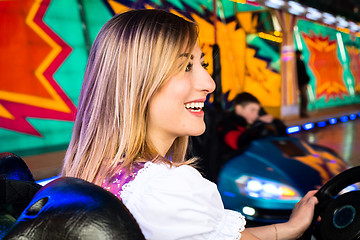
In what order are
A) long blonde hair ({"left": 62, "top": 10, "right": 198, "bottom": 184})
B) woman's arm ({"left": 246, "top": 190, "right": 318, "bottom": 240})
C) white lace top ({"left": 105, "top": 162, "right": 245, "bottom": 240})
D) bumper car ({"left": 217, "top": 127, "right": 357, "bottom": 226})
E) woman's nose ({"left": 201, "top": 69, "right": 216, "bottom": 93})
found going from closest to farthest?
white lace top ({"left": 105, "top": 162, "right": 245, "bottom": 240}), long blonde hair ({"left": 62, "top": 10, "right": 198, "bottom": 184}), woman's nose ({"left": 201, "top": 69, "right": 216, "bottom": 93}), woman's arm ({"left": 246, "top": 190, "right": 318, "bottom": 240}), bumper car ({"left": 217, "top": 127, "right": 357, "bottom": 226})

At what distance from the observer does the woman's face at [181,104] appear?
83cm

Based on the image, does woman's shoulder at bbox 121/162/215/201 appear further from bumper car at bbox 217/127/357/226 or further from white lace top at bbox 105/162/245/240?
bumper car at bbox 217/127/357/226

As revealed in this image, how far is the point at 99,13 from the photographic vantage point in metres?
5.44

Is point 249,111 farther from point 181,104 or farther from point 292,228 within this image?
point 181,104

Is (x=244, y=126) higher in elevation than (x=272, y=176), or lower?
higher

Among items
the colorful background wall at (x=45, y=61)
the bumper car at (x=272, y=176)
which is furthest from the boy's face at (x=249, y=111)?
the colorful background wall at (x=45, y=61)

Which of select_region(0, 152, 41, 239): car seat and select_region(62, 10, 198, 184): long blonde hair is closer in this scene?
select_region(0, 152, 41, 239): car seat

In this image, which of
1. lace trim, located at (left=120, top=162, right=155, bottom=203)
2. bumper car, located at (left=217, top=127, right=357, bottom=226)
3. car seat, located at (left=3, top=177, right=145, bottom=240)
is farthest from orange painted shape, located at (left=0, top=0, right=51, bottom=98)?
car seat, located at (left=3, top=177, right=145, bottom=240)

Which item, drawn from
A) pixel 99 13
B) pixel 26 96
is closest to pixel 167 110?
pixel 26 96

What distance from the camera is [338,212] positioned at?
1042 millimetres

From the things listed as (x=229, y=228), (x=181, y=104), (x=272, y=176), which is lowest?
(x=272, y=176)

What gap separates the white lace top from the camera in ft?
2.12

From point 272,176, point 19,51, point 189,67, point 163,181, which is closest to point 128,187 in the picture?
point 163,181

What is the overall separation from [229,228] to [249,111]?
168 cm
